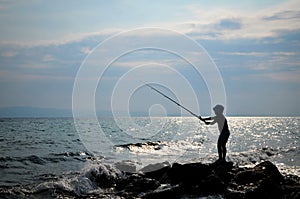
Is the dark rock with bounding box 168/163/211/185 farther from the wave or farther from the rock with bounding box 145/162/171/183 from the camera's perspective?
A: the rock with bounding box 145/162/171/183

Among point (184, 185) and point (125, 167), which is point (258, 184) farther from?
point (125, 167)

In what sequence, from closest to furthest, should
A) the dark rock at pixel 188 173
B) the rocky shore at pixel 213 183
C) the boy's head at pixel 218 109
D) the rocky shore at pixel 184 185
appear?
the rocky shore at pixel 213 183 → the rocky shore at pixel 184 185 → the dark rock at pixel 188 173 → the boy's head at pixel 218 109

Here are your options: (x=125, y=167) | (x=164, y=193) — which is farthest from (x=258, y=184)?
(x=125, y=167)

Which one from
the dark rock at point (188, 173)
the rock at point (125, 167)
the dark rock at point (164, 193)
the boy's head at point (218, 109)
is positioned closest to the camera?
the dark rock at point (164, 193)

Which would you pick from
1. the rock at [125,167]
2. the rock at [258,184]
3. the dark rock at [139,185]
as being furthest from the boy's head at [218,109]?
the rock at [125,167]

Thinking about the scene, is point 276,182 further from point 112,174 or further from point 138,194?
point 112,174

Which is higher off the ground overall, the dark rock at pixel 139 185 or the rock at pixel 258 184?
the rock at pixel 258 184

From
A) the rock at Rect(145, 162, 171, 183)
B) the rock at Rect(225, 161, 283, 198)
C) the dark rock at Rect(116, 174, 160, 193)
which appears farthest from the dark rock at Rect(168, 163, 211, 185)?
the rock at Rect(225, 161, 283, 198)

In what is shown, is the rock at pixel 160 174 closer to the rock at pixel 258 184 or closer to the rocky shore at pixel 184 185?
the rocky shore at pixel 184 185

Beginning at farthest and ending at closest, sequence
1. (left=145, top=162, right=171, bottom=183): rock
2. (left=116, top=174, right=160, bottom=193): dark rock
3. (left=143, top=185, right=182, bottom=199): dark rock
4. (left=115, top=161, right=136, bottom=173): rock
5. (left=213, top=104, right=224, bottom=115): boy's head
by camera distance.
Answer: (left=115, top=161, right=136, bottom=173): rock
(left=213, top=104, right=224, bottom=115): boy's head
(left=145, top=162, right=171, bottom=183): rock
(left=116, top=174, right=160, bottom=193): dark rock
(left=143, top=185, right=182, bottom=199): dark rock

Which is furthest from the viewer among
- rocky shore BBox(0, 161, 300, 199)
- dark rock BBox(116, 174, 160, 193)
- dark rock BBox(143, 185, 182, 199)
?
dark rock BBox(116, 174, 160, 193)

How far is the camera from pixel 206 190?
11766 mm

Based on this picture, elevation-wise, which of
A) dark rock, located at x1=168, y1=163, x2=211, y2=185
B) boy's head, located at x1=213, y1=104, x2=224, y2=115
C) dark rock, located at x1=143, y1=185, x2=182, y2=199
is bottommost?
dark rock, located at x1=143, y1=185, x2=182, y2=199

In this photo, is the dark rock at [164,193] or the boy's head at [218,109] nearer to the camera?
the dark rock at [164,193]
